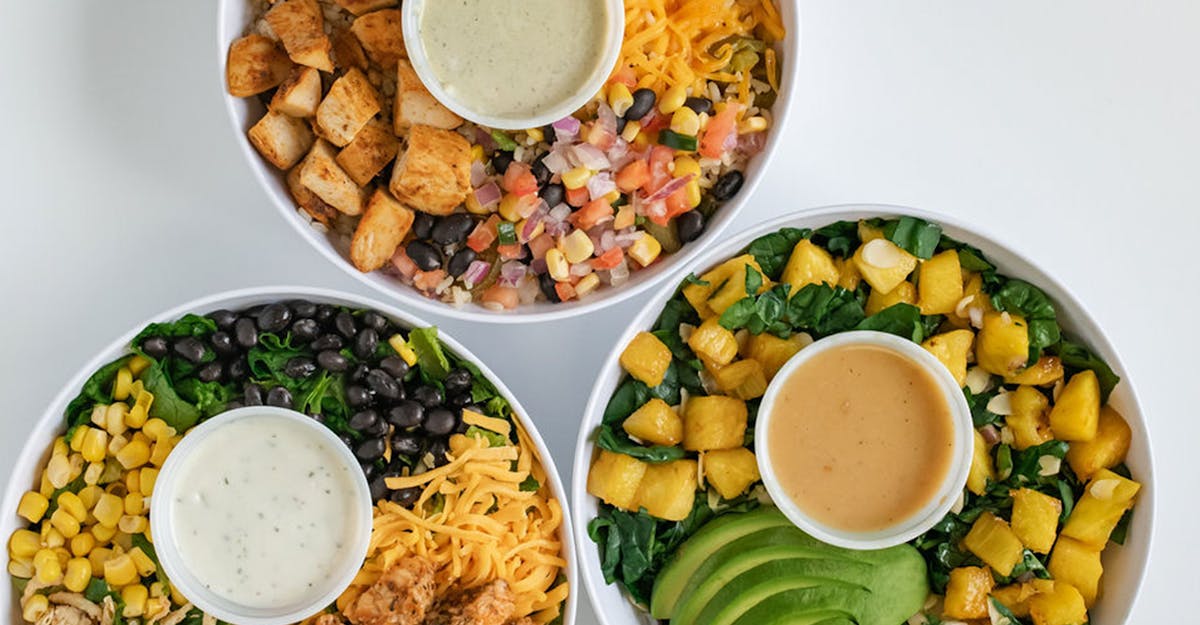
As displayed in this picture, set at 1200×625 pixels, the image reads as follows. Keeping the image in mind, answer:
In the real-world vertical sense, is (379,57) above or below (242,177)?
above

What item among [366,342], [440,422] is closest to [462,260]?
[366,342]

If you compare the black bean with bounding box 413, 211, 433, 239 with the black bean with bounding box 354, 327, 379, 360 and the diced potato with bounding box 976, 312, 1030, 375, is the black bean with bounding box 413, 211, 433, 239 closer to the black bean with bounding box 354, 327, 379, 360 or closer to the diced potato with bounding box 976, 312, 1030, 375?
the black bean with bounding box 354, 327, 379, 360

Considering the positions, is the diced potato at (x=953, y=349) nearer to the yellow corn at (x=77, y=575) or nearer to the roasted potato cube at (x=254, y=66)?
the roasted potato cube at (x=254, y=66)

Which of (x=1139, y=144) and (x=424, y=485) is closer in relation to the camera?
(x=424, y=485)

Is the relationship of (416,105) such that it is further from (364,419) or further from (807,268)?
(807,268)

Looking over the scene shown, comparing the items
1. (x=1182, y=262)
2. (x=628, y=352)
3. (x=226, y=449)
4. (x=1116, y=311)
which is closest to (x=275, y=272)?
(x=226, y=449)

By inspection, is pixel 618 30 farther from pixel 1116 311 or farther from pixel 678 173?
pixel 1116 311
